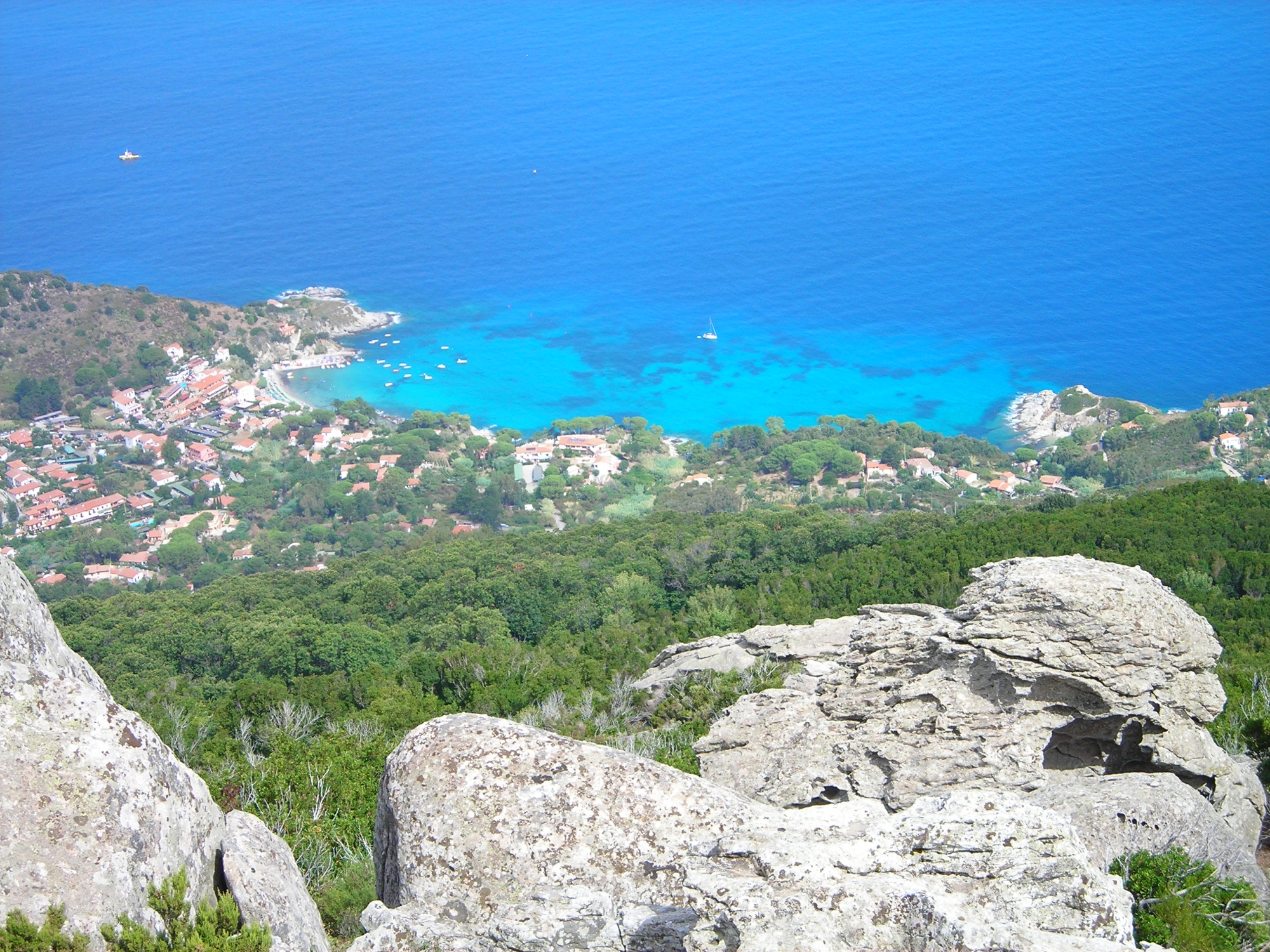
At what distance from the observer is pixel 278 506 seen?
203 ft

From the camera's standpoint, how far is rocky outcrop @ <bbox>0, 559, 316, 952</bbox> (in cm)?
584

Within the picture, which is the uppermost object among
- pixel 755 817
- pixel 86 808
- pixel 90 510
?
pixel 90 510

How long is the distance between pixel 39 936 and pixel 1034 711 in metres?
8.85

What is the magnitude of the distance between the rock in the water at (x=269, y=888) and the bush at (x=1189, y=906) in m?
5.35

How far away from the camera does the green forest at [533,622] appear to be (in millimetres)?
13781

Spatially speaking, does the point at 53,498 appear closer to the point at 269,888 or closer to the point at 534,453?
the point at 534,453

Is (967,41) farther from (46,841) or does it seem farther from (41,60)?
(46,841)

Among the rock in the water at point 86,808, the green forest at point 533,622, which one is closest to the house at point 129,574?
the green forest at point 533,622

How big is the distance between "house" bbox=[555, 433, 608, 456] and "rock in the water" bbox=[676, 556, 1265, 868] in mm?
54334

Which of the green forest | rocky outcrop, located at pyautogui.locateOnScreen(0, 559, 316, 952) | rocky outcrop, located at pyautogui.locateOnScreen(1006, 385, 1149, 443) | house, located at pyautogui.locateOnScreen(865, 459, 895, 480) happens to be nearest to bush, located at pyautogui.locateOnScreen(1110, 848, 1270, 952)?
the green forest

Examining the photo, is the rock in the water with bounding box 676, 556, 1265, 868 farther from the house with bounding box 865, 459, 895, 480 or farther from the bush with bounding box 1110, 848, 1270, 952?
the house with bounding box 865, 459, 895, 480

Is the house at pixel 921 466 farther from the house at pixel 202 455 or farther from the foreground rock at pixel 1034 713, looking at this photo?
the foreground rock at pixel 1034 713

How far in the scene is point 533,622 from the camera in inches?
1222

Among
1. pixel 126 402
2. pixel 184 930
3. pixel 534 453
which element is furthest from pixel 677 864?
pixel 126 402
